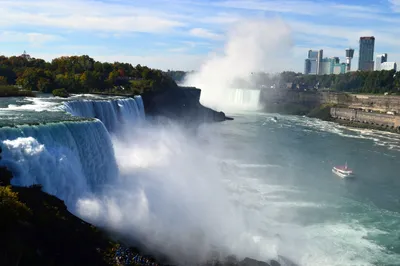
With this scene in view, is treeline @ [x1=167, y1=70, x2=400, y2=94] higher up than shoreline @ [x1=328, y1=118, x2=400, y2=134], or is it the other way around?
treeline @ [x1=167, y1=70, x2=400, y2=94]

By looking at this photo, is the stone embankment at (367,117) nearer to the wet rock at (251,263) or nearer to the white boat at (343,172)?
the white boat at (343,172)

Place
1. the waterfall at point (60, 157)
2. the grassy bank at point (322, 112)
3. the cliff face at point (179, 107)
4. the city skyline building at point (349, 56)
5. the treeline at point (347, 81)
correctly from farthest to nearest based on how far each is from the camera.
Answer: the city skyline building at point (349, 56) < the treeline at point (347, 81) < the grassy bank at point (322, 112) < the cliff face at point (179, 107) < the waterfall at point (60, 157)

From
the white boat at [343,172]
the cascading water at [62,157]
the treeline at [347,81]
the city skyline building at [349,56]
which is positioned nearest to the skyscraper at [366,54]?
the city skyline building at [349,56]

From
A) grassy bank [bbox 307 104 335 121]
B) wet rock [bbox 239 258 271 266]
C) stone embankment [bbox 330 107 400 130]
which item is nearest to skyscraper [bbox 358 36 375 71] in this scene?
grassy bank [bbox 307 104 335 121]

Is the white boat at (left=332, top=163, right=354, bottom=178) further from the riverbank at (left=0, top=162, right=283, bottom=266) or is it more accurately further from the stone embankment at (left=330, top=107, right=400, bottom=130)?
the stone embankment at (left=330, top=107, right=400, bottom=130)

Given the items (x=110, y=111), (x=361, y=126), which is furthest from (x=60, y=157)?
(x=361, y=126)

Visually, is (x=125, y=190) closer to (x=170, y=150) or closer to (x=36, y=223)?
(x=36, y=223)

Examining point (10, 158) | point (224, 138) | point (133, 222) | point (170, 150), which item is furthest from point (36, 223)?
point (224, 138)
